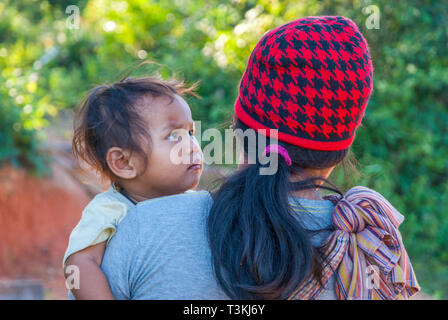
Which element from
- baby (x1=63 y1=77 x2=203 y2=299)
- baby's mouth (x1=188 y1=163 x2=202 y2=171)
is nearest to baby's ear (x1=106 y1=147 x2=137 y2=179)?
baby (x1=63 y1=77 x2=203 y2=299)

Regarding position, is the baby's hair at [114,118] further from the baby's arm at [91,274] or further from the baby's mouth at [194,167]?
the baby's arm at [91,274]

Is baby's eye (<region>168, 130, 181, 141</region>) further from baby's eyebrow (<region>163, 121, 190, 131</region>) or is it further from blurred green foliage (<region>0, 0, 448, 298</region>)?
blurred green foliage (<region>0, 0, 448, 298</region>)

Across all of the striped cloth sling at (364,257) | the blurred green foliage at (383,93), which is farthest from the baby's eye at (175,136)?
the blurred green foliage at (383,93)

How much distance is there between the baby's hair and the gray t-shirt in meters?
0.40

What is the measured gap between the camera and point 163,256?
4.45 feet

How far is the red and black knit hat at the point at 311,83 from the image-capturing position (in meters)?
1.46

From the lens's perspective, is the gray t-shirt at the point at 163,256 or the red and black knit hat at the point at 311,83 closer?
the gray t-shirt at the point at 163,256

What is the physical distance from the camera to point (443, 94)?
603cm

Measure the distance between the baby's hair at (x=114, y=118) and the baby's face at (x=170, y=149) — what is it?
0.09 feet

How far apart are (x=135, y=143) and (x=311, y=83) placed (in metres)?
0.63

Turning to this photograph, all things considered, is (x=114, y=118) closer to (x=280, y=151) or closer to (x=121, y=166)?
(x=121, y=166)

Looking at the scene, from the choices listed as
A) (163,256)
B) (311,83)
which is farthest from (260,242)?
(311,83)

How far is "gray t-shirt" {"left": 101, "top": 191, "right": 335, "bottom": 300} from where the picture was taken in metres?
1.35
